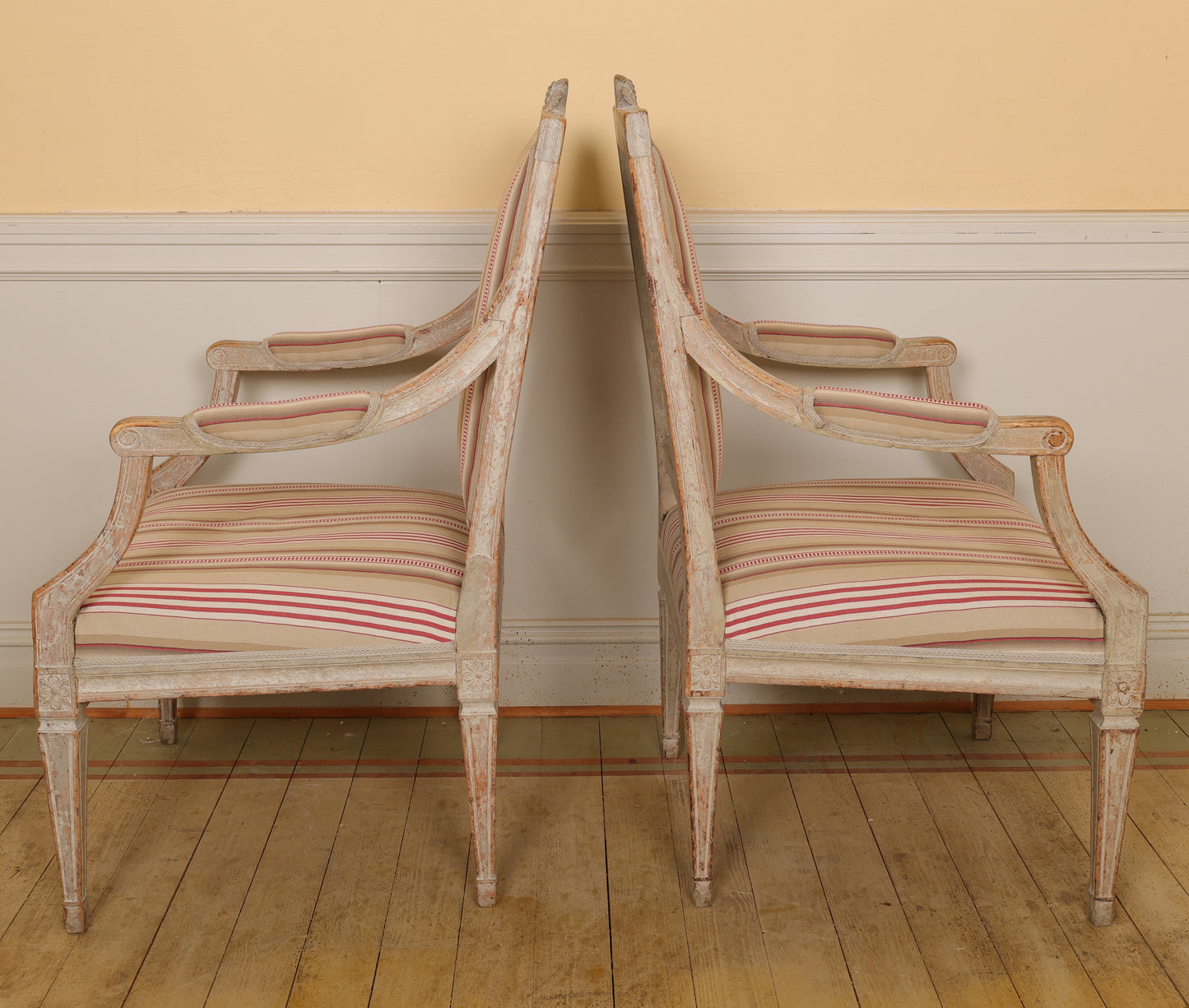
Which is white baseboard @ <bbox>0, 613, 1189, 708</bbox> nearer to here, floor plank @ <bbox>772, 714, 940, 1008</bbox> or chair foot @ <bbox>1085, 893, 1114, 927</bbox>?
floor plank @ <bbox>772, 714, 940, 1008</bbox>

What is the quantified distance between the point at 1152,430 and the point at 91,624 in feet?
6.03

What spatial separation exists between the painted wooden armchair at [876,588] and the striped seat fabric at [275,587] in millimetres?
354

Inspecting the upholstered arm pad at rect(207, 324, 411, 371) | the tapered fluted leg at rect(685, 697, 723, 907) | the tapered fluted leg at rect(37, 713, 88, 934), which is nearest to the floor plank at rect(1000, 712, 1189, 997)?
the tapered fluted leg at rect(685, 697, 723, 907)

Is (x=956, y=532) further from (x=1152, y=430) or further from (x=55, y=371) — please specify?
(x=55, y=371)

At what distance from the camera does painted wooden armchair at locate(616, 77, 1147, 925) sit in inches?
55.2

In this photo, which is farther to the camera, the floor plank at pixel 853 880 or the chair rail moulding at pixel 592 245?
the chair rail moulding at pixel 592 245

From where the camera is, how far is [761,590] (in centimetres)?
145

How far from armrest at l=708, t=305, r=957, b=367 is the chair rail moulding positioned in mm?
158

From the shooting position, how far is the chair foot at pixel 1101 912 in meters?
1.52

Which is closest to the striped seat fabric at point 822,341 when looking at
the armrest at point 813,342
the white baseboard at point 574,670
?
the armrest at point 813,342

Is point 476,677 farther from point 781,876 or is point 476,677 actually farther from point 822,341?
point 822,341

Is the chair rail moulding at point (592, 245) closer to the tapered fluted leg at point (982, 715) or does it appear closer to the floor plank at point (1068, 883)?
the tapered fluted leg at point (982, 715)

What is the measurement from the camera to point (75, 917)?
4.94ft

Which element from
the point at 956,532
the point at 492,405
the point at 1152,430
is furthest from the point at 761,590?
the point at 1152,430
